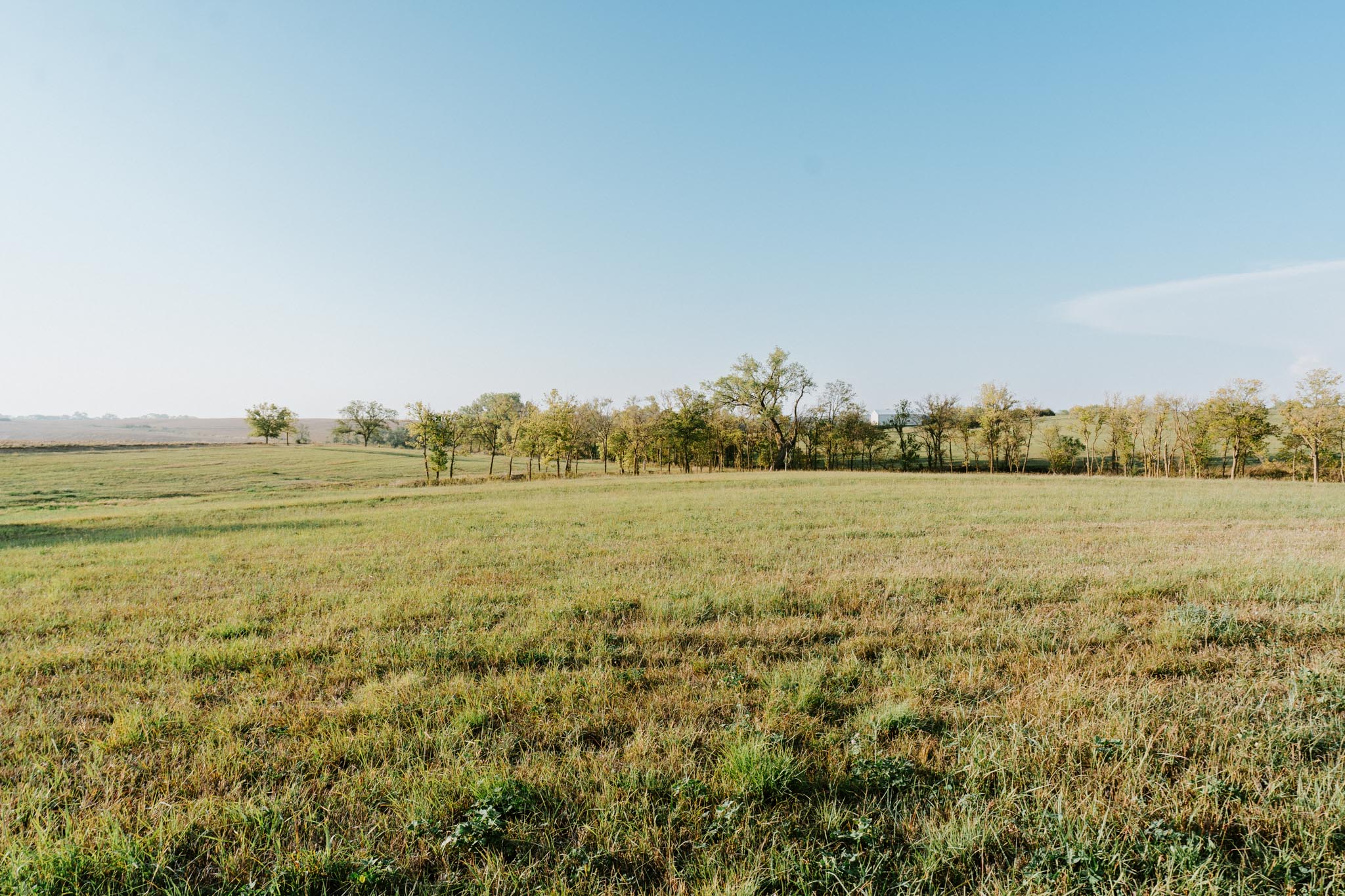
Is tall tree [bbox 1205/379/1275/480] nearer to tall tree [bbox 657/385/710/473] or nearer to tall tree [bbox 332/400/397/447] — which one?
tall tree [bbox 657/385/710/473]

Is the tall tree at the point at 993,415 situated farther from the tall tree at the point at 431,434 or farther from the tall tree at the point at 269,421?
the tall tree at the point at 269,421

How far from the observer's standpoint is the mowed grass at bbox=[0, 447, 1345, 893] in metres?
3.01

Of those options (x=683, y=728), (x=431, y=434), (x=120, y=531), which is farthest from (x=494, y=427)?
(x=683, y=728)

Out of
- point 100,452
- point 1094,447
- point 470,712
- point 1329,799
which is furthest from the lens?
point 100,452

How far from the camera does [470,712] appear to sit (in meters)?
4.53

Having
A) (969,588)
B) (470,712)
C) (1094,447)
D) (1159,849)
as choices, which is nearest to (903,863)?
(1159,849)

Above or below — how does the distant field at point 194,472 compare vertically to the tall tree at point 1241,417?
below

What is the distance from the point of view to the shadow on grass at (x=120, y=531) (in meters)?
16.5

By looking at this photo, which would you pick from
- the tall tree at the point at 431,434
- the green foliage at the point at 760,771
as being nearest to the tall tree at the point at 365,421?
the tall tree at the point at 431,434

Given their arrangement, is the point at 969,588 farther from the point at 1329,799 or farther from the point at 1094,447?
the point at 1094,447

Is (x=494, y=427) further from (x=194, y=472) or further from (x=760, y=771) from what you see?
(x=760, y=771)

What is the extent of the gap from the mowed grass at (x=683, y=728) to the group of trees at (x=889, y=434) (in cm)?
5362

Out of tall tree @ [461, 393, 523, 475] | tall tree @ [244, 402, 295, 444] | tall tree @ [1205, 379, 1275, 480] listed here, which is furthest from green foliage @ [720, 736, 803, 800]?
tall tree @ [244, 402, 295, 444]

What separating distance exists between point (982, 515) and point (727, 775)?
17841 millimetres
